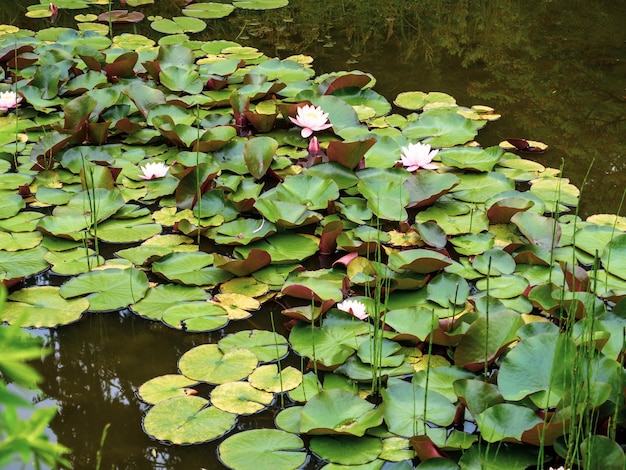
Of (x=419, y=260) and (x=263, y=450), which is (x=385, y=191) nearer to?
(x=419, y=260)

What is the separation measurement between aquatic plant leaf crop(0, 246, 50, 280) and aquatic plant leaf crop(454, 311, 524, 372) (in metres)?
1.37

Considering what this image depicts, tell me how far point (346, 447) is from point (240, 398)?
31cm

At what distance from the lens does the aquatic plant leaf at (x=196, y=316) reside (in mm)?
2229

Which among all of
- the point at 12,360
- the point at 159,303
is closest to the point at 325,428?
the point at 159,303

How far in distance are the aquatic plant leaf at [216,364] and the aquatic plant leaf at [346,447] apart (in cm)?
32

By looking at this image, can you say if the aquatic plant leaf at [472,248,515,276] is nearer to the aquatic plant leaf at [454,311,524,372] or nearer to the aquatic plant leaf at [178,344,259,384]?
the aquatic plant leaf at [454,311,524,372]

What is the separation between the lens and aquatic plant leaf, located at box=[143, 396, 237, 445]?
72.0 inches

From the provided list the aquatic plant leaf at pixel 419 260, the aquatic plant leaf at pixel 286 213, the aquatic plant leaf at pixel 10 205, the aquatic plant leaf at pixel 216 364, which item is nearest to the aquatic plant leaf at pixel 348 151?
the aquatic plant leaf at pixel 286 213

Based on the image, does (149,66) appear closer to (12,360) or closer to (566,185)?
(566,185)

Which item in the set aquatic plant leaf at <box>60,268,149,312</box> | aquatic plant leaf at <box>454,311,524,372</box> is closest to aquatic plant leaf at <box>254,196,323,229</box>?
aquatic plant leaf at <box>60,268,149,312</box>

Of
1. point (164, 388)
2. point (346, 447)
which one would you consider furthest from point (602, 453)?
point (164, 388)

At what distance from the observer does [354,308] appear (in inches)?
86.4

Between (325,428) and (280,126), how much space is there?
195 cm

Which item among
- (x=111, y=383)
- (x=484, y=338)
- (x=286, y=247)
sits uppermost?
(x=484, y=338)
